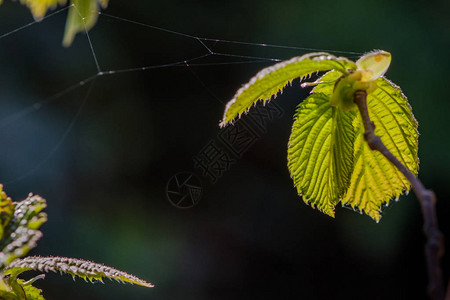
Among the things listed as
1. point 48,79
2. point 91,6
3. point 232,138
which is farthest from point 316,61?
point 48,79

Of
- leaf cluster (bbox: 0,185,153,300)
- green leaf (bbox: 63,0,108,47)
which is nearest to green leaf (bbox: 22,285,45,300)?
leaf cluster (bbox: 0,185,153,300)

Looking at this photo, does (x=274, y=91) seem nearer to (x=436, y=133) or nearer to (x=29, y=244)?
(x=29, y=244)

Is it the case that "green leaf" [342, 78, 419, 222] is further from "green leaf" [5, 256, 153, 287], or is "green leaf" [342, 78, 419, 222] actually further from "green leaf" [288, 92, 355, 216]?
"green leaf" [5, 256, 153, 287]

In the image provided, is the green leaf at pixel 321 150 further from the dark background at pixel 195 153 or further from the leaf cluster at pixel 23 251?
the dark background at pixel 195 153

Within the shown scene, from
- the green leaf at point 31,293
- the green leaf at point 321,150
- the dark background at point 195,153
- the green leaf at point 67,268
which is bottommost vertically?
the green leaf at point 31,293

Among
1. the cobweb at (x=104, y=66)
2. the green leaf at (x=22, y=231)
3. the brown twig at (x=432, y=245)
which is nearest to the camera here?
the brown twig at (x=432, y=245)

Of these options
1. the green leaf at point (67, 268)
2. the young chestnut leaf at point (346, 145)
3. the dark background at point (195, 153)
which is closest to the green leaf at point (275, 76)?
the young chestnut leaf at point (346, 145)

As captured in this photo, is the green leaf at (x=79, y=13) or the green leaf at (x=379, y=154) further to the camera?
the green leaf at (x=379, y=154)

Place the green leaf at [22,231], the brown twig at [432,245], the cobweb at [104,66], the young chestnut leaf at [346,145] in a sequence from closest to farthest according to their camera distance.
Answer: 1. the brown twig at [432,245]
2. the green leaf at [22,231]
3. the young chestnut leaf at [346,145]
4. the cobweb at [104,66]

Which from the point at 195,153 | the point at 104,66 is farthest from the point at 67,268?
the point at 104,66
